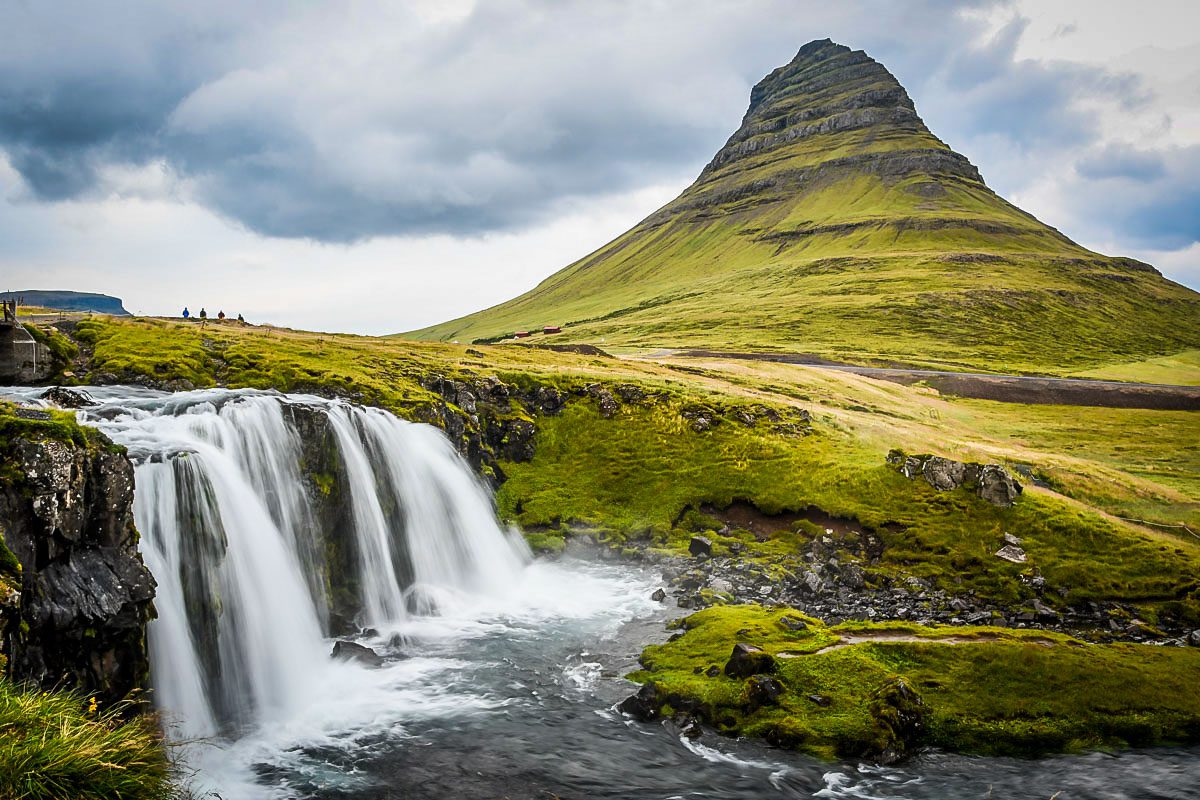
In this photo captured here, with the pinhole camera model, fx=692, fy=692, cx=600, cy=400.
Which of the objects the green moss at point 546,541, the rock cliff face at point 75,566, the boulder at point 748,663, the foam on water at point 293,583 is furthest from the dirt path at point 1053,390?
the rock cliff face at point 75,566

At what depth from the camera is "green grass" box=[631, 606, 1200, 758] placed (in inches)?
715

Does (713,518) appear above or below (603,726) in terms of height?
above

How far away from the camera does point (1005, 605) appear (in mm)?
27922

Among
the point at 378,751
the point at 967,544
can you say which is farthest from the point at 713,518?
the point at 378,751

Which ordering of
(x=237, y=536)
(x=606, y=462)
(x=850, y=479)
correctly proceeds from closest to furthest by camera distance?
(x=237, y=536), (x=850, y=479), (x=606, y=462)

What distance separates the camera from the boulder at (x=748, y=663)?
20.5 meters

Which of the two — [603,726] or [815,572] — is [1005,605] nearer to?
[815,572]

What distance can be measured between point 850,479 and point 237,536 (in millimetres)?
30427

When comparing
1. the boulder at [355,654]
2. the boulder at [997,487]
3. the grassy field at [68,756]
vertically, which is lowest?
the boulder at [355,654]

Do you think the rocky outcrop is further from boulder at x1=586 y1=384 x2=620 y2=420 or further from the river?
boulder at x1=586 y1=384 x2=620 y2=420

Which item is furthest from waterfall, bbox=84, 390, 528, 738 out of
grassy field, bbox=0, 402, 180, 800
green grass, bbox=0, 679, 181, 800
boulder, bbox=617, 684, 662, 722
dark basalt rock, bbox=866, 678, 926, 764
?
dark basalt rock, bbox=866, 678, 926, 764

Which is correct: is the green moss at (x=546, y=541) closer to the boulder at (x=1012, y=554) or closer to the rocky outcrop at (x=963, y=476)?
the rocky outcrop at (x=963, y=476)

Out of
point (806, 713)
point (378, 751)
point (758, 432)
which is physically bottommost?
point (378, 751)

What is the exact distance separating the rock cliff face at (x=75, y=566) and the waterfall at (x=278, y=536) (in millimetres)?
2686
